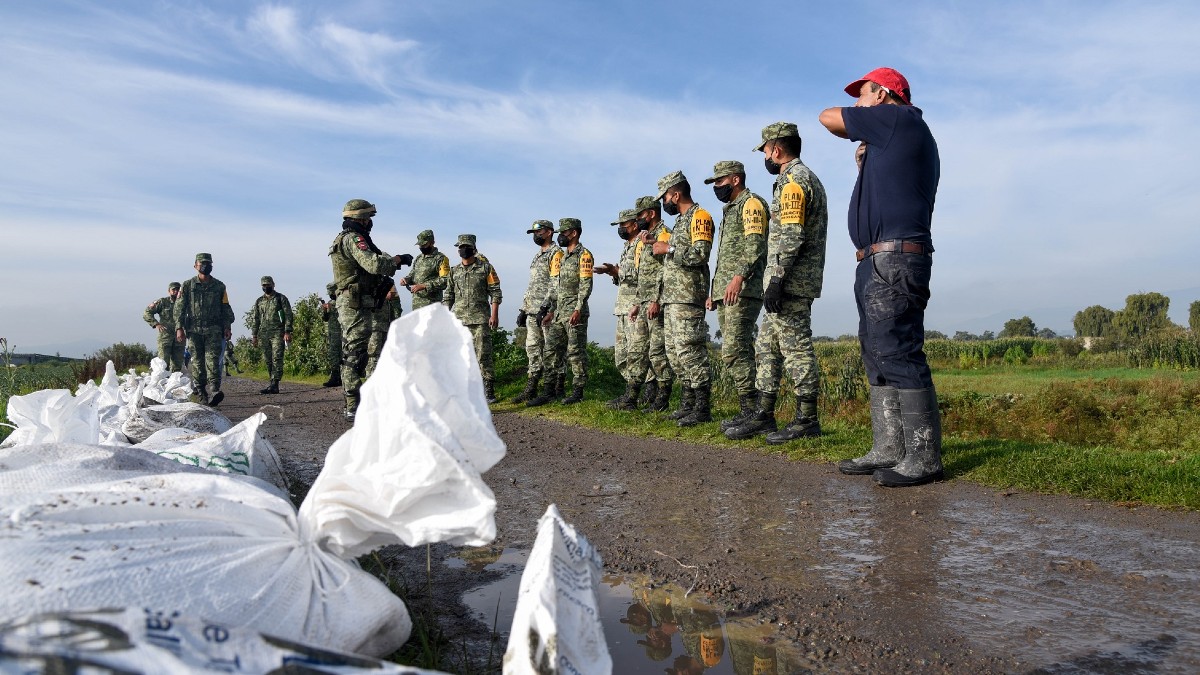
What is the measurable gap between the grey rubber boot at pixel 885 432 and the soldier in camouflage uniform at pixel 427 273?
25.9 feet

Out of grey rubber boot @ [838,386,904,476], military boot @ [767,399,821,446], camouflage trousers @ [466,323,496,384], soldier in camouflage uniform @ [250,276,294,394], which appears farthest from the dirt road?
soldier in camouflage uniform @ [250,276,294,394]

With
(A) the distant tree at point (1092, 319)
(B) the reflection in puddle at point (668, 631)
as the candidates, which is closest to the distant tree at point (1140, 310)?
(A) the distant tree at point (1092, 319)

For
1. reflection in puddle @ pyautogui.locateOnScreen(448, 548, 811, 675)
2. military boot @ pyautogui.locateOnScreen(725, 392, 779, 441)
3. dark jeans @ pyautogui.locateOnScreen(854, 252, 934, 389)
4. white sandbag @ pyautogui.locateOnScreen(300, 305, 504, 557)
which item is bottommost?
reflection in puddle @ pyautogui.locateOnScreen(448, 548, 811, 675)

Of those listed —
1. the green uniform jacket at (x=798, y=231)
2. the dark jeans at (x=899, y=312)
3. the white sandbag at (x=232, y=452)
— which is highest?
the green uniform jacket at (x=798, y=231)

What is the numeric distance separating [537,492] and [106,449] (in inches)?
114

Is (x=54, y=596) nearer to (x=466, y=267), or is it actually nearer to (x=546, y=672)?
(x=546, y=672)

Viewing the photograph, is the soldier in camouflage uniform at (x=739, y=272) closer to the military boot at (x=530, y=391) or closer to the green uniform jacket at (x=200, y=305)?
the military boot at (x=530, y=391)

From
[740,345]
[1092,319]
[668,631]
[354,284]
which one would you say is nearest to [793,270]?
[740,345]

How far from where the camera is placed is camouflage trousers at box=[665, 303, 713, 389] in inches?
306

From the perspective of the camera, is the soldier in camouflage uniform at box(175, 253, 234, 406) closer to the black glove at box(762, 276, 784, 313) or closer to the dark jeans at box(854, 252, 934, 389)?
the black glove at box(762, 276, 784, 313)

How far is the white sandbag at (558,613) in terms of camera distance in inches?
57.5

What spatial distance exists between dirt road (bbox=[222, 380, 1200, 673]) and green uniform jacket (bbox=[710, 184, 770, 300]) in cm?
216

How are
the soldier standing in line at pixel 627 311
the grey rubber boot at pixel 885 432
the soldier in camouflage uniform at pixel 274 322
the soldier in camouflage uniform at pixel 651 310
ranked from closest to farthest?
the grey rubber boot at pixel 885 432 → the soldier in camouflage uniform at pixel 651 310 → the soldier standing in line at pixel 627 311 → the soldier in camouflage uniform at pixel 274 322

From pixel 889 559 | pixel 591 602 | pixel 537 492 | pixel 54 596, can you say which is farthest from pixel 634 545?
pixel 54 596
